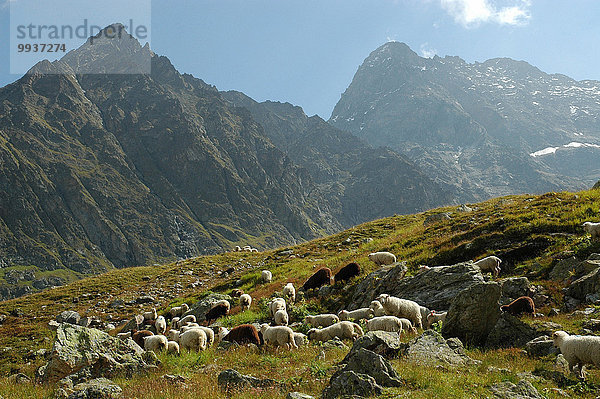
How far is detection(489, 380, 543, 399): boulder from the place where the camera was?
757 cm

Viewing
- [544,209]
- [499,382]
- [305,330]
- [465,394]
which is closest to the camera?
[465,394]

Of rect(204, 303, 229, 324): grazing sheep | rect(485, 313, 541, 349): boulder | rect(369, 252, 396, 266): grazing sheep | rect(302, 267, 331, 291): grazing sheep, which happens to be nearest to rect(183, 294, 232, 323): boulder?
rect(204, 303, 229, 324): grazing sheep

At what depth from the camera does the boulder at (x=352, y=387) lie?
7797 mm

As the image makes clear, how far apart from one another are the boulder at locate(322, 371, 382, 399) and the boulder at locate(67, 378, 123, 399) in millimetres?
4994

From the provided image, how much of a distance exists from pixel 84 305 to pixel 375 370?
33.9 m

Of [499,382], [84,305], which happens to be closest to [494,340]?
[499,382]

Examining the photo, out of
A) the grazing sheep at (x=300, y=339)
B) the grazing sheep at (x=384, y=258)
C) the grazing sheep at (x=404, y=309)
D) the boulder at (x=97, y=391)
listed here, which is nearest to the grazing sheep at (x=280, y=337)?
the grazing sheep at (x=300, y=339)

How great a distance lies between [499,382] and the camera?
323 inches

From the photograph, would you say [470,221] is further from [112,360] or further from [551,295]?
[112,360]

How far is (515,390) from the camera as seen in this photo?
25.5ft

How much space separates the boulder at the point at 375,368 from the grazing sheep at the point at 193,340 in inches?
332

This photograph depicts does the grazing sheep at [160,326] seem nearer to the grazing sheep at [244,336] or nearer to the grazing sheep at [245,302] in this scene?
the grazing sheep at [245,302]

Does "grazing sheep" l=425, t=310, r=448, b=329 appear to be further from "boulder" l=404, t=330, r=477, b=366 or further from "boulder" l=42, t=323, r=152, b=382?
"boulder" l=42, t=323, r=152, b=382

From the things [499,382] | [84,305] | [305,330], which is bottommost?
[84,305]
